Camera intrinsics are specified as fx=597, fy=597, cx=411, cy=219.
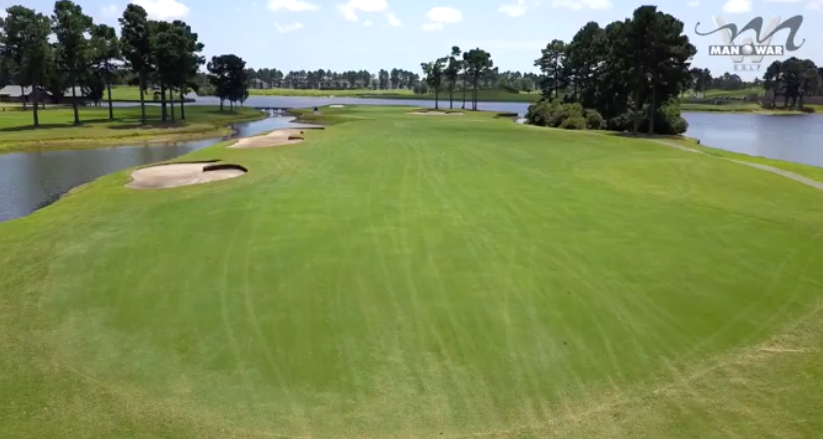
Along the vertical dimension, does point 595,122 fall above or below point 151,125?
above

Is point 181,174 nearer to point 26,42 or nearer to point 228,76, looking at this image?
point 26,42

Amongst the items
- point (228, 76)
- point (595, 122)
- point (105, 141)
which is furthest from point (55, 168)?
point (228, 76)

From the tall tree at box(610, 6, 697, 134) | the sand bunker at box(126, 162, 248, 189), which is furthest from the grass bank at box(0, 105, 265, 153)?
the tall tree at box(610, 6, 697, 134)

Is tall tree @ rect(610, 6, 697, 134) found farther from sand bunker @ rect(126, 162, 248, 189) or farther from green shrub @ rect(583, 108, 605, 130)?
sand bunker @ rect(126, 162, 248, 189)

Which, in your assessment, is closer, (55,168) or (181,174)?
(181,174)

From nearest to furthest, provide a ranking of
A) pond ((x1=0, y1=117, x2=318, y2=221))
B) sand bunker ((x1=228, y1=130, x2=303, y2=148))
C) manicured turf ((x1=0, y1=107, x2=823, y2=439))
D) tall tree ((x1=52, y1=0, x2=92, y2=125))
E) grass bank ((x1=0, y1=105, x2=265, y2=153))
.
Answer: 1. manicured turf ((x1=0, y1=107, x2=823, y2=439))
2. pond ((x1=0, y1=117, x2=318, y2=221))
3. sand bunker ((x1=228, y1=130, x2=303, y2=148))
4. grass bank ((x1=0, y1=105, x2=265, y2=153))
5. tall tree ((x1=52, y1=0, x2=92, y2=125))

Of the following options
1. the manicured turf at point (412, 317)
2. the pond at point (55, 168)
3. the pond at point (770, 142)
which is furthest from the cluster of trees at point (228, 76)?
the manicured turf at point (412, 317)

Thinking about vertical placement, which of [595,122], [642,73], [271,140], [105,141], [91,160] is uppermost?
[642,73]
